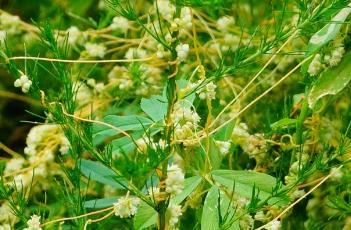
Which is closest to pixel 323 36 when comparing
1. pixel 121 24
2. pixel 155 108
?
pixel 155 108

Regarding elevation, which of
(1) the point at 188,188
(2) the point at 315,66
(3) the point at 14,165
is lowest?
(3) the point at 14,165

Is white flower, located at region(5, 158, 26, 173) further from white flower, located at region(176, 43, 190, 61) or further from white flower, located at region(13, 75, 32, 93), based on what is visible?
white flower, located at region(176, 43, 190, 61)

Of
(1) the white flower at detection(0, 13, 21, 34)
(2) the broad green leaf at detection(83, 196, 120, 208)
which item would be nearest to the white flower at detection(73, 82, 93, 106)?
(1) the white flower at detection(0, 13, 21, 34)

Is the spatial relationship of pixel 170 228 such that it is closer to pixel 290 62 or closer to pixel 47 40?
pixel 47 40

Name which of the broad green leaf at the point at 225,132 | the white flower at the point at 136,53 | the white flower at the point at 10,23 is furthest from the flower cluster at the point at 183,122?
the white flower at the point at 10,23

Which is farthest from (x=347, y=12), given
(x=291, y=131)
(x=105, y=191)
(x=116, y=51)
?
(x=116, y=51)

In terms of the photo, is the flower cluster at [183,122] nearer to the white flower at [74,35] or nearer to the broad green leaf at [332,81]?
the broad green leaf at [332,81]

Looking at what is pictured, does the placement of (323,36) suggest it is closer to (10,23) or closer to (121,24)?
(121,24)
